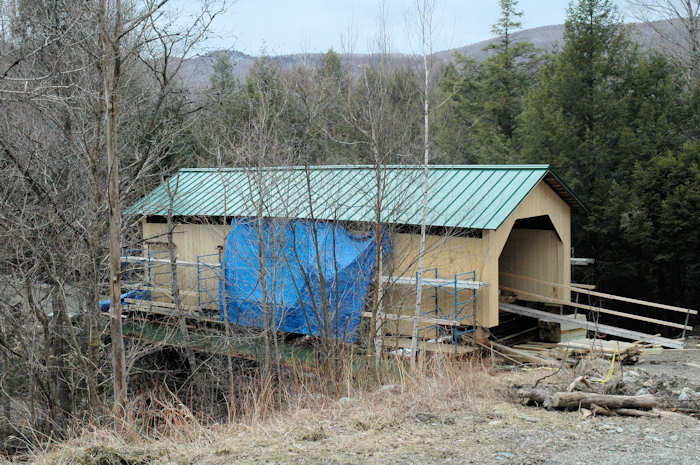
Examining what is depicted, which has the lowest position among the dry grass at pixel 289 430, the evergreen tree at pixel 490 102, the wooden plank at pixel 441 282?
the dry grass at pixel 289 430

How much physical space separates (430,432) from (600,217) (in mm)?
15485

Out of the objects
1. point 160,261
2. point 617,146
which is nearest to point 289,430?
point 160,261

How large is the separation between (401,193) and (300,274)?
10.8 ft

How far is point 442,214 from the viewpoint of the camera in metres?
13.3

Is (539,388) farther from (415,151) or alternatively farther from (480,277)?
(415,151)

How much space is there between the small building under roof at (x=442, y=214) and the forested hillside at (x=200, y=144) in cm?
82

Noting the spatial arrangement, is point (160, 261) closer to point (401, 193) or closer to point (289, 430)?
point (401, 193)

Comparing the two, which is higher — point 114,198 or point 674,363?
point 114,198

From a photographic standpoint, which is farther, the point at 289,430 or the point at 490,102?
the point at 490,102

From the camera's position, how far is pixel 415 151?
15094 mm

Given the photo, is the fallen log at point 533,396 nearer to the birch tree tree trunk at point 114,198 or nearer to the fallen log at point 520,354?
the fallen log at point 520,354

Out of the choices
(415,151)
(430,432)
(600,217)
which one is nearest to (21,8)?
(415,151)

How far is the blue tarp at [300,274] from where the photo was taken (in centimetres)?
1345

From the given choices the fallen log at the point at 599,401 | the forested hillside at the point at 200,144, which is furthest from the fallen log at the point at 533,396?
the forested hillside at the point at 200,144
